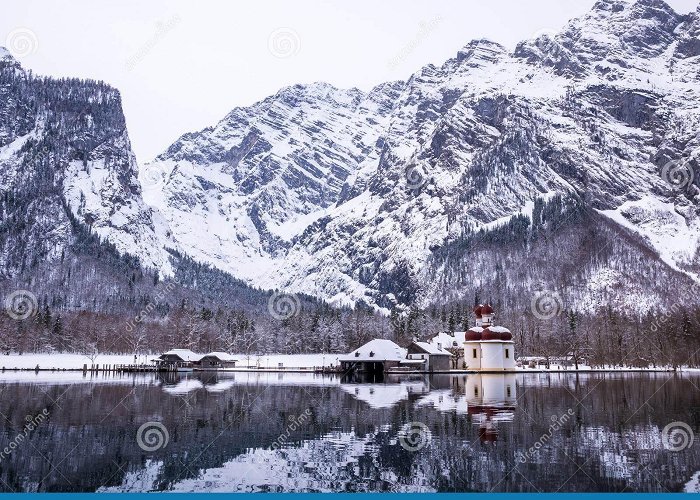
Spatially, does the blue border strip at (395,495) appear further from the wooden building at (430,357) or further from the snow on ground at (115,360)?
the snow on ground at (115,360)

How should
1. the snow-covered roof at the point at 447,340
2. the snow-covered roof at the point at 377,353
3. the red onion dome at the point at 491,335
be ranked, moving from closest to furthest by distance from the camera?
1. the red onion dome at the point at 491,335
2. the snow-covered roof at the point at 377,353
3. the snow-covered roof at the point at 447,340

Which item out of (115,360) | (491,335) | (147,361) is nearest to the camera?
(491,335)

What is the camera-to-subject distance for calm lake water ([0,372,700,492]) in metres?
23.3

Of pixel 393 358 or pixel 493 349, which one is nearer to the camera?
pixel 493 349

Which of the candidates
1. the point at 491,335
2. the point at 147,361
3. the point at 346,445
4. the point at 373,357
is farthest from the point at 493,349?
the point at 346,445

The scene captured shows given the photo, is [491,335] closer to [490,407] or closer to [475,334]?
[475,334]

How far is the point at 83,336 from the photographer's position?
157875 millimetres

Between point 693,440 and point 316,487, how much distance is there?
1946 centimetres

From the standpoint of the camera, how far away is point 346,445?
101 feet

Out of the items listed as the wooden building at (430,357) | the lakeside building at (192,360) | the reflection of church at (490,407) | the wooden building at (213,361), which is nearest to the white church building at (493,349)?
the wooden building at (430,357)

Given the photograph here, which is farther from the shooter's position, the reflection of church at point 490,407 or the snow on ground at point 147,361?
the snow on ground at point 147,361

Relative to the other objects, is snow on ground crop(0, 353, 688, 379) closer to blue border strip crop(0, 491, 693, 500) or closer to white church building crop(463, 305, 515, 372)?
white church building crop(463, 305, 515, 372)

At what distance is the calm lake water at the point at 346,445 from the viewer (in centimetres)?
2328

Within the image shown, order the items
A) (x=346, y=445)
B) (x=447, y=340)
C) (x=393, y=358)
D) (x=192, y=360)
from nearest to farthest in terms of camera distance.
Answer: (x=346, y=445), (x=393, y=358), (x=192, y=360), (x=447, y=340)
